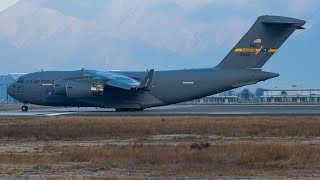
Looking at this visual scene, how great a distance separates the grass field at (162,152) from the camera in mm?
17547

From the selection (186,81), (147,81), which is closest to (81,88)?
(147,81)

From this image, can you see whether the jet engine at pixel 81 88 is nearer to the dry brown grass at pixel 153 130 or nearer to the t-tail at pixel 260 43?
the t-tail at pixel 260 43

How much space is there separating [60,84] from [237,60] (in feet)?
49.4

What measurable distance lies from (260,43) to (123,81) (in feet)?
39.2

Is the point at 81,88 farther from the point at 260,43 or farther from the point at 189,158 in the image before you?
the point at 189,158

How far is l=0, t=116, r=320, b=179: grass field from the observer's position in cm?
1755

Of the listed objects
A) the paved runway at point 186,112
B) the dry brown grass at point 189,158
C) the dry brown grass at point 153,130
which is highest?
the paved runway at point 186,112

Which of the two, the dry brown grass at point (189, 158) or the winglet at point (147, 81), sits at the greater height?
the winglet at point (147, 81)

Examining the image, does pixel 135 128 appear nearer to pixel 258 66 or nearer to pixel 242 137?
pixel 242 137

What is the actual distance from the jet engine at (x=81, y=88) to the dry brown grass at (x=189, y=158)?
3367 centimetres

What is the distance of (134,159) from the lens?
20781 mm

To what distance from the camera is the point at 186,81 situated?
57500 mm

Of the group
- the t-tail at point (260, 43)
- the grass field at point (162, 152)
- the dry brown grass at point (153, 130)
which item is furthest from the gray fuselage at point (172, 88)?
the grass field at point (162, 152)

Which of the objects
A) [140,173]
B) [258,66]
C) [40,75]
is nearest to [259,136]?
[140,173]
